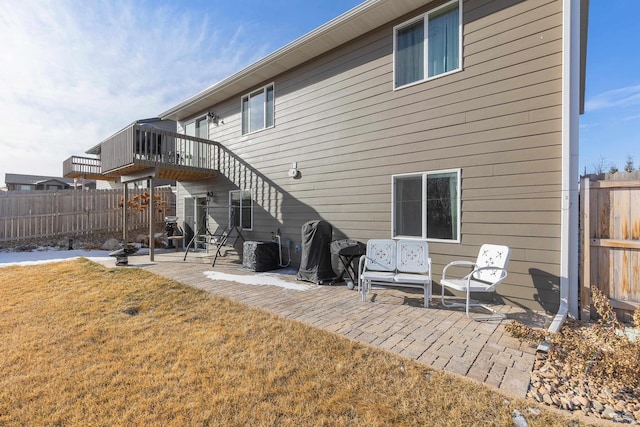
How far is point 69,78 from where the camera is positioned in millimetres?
8633

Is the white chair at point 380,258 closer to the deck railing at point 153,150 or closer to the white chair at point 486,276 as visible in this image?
the white chair at point 486,276

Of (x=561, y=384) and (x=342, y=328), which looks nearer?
(x=561, y=384)

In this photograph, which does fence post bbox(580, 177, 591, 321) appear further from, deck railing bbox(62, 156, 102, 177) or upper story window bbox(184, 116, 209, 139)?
deck railing bbox(62, 156, 102, 177)

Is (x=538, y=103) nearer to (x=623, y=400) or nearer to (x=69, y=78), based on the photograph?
(x=623, y=400)

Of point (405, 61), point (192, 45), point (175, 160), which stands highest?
point (192, 45)

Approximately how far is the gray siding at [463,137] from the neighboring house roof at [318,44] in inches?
8.7

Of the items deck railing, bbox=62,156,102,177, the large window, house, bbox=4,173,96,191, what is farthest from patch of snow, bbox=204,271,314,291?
house, bbox=4,173,96,191

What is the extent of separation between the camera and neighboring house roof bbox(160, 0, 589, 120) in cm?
542

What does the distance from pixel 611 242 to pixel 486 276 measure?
144cm

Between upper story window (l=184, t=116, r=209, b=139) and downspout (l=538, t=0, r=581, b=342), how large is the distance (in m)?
9.67

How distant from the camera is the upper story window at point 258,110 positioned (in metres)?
8.29

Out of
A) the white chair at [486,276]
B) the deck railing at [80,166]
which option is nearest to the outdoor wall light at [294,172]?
the white chair at [486,276]

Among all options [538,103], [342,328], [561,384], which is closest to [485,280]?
[561,384]

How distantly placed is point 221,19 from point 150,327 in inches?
333
